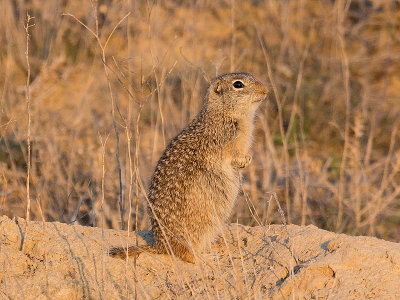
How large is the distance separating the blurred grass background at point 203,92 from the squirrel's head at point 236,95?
5.60 feet

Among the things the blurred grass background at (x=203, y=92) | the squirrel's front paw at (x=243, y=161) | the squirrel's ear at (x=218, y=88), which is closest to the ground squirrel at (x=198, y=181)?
the squirrel's front paw at (x=243, y=161)

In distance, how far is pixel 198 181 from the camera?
4445 millimetres

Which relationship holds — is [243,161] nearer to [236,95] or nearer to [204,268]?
[236,95]

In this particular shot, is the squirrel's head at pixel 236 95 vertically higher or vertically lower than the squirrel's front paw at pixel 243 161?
higher

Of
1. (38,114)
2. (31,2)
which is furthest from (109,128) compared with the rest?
→ (31,2)

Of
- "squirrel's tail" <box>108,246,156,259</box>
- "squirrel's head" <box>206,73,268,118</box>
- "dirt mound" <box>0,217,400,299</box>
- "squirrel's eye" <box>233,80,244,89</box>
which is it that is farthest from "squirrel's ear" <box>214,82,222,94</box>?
"squirrel's tail" <box>108,246,156,259</box>

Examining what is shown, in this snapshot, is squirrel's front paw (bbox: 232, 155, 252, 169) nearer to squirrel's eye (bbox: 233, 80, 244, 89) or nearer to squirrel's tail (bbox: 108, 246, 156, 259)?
squirrel's eye (bbox: 233, 80, 244, 89)

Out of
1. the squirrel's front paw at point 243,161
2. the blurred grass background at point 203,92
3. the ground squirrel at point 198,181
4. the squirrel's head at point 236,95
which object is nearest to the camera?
the ground squirrel at point 198,181

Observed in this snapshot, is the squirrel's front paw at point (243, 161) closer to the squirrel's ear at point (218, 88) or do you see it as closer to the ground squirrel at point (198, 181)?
the ground squirrel at point (198, 181)

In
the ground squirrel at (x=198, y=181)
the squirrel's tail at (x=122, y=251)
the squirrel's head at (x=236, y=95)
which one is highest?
the squirrel's head at (x=236, y=95)

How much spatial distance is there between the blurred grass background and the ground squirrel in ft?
5.91

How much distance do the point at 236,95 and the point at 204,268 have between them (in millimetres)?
1673

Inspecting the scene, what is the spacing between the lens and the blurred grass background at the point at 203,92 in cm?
709

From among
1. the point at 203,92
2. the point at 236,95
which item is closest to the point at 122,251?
the point at 236,95
